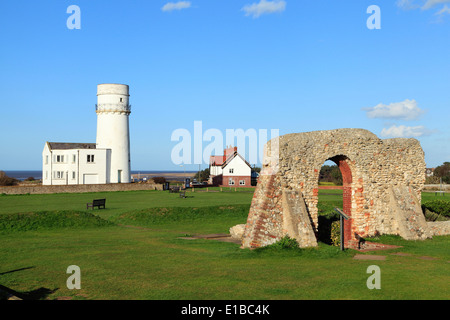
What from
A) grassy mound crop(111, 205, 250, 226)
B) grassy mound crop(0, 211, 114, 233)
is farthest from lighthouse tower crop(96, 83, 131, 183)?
grassy mound crop(0, 211, 114, 233)

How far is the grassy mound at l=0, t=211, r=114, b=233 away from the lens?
20531 mm

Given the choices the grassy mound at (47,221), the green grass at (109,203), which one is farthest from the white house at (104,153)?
the grassy mound at (47,221)

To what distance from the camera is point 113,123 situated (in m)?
59.2

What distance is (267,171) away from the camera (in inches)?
600

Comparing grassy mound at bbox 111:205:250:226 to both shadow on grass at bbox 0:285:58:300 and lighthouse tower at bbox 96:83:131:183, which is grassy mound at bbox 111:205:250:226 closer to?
shadow on grass at bbox 0:285:58:300

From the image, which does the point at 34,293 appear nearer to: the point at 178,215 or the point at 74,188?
the point at 178,215

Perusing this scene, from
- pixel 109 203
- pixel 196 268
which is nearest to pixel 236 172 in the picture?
pixel 109 203

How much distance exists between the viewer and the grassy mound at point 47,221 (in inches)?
808

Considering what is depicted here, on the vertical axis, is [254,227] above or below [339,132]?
below

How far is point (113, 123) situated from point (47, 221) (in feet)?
128

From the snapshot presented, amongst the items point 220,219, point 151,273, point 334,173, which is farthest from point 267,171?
point 334,173

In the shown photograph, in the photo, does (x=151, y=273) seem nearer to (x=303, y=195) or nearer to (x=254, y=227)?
(x=254, y=227)

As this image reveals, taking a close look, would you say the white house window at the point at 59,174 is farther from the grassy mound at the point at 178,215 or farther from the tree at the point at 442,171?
the tree at the point at 442,171
